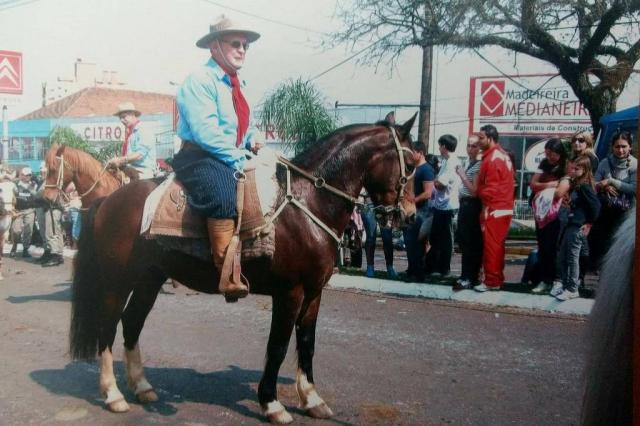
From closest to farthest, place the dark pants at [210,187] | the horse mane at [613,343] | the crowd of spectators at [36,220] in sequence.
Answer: the horse mane at [613,343]
the dark pants at [210,187]
the crowd of spectators at [36,220]

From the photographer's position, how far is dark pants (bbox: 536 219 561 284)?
7.76 m

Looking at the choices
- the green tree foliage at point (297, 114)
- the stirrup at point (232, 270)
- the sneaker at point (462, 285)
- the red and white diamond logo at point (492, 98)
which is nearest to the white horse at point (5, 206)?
the green tree foliage at point (297, 114)

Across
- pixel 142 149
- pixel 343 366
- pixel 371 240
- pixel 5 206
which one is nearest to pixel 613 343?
pixel 343 366

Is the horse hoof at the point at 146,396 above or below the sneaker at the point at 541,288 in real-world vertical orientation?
below

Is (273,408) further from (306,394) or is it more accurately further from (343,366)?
(343,366)

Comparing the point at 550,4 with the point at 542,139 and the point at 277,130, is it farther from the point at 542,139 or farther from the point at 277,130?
the point at 542,139

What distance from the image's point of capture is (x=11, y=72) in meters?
12.6

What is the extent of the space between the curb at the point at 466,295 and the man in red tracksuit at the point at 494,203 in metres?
0.19

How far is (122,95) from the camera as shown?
1921 inches

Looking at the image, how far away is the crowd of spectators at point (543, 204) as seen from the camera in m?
7.18

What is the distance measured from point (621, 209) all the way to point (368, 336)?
349 centimetres

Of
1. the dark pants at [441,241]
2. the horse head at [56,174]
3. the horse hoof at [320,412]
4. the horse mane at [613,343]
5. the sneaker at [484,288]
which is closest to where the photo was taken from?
the horse mane at [613,343]

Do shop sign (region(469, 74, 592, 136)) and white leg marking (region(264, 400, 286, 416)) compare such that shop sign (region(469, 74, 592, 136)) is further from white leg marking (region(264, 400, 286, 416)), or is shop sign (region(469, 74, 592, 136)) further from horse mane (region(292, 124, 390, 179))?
white leg marking (region(264, 400, 286, 416))

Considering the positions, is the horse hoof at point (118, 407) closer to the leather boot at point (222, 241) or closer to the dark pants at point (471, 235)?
the leather boot at point (222, 241)
